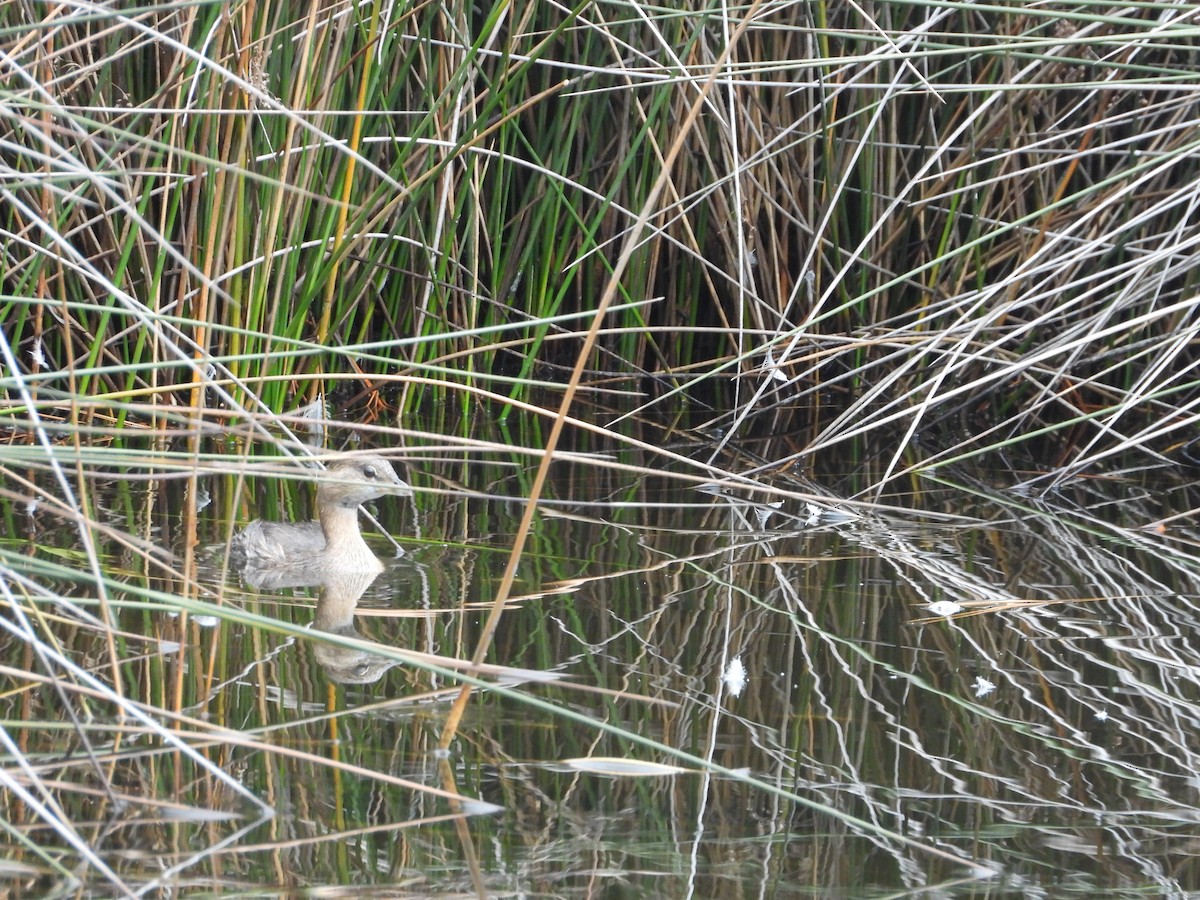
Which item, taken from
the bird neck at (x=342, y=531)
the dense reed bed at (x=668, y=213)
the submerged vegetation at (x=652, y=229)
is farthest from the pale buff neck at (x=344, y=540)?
the dense reed bed at (x=668, y=213)

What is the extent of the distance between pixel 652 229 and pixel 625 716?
8.99ft

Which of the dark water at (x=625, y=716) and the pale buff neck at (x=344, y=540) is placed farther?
the pale buff neck at (x=344, y=540)

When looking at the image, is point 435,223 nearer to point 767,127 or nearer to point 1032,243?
point 767,127

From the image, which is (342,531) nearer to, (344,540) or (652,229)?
(344,540)

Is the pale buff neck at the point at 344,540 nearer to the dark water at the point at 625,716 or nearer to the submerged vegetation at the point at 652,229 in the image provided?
the dark water at the point at 625,716

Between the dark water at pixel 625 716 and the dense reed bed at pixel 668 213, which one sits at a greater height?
the dense reed bed at pixel 668 213

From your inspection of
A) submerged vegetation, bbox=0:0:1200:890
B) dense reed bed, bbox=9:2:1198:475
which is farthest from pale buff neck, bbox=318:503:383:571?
dense reed bed, bbox=9:2:1198:475

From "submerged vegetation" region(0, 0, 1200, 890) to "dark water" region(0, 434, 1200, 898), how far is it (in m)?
0.44

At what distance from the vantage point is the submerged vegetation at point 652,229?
3.70 meters

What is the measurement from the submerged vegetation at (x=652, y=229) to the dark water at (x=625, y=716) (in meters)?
0.44

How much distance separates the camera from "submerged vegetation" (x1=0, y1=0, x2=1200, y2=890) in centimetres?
370

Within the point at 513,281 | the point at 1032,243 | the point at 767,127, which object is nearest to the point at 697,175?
the point at 767,127

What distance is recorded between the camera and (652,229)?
188 inches

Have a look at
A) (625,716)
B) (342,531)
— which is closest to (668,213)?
(342,531)
